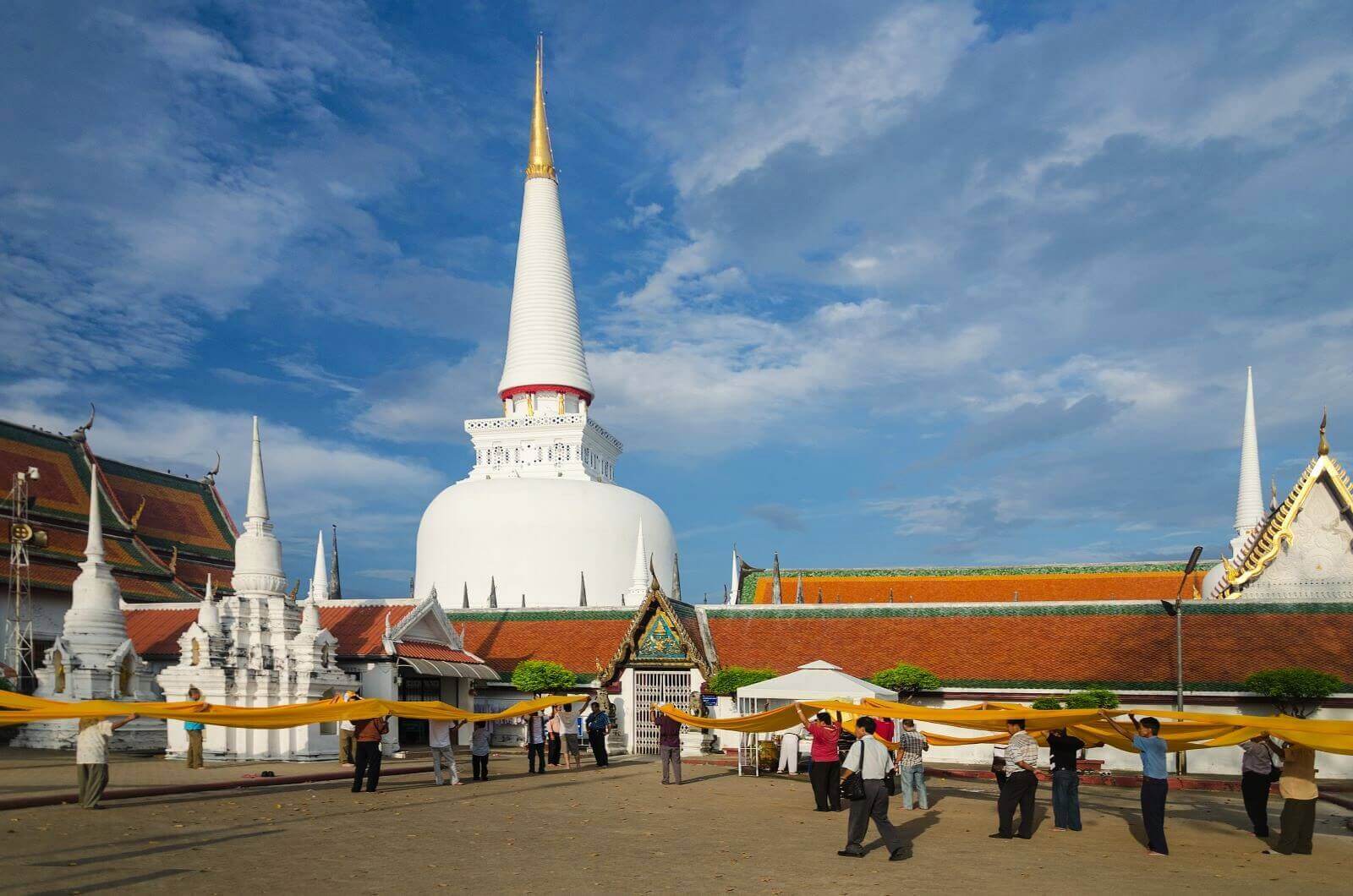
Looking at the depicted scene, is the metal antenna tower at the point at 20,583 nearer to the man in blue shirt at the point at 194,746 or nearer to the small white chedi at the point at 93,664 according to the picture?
the small white chedi at the point at 93,664

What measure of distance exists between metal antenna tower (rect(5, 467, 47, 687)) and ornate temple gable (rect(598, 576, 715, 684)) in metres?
16.3

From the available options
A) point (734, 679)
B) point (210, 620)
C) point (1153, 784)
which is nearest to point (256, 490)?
point (210, 620)

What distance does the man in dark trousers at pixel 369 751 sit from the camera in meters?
19.3

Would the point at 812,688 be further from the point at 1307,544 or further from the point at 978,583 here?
the point at 978,583

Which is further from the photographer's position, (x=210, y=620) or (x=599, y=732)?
(x=210, y=620)

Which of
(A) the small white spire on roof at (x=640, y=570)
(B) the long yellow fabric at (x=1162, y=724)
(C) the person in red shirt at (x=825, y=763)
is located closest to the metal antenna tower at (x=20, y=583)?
(A) the small white spire on roof at (x=640, y=570)

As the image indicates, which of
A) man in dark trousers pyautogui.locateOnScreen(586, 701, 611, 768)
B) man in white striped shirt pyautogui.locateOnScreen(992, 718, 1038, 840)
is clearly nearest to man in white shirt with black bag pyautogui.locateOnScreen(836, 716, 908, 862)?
man in white striped shirt pyautogui.locateOnScreen(992, 718, 1038, 840)

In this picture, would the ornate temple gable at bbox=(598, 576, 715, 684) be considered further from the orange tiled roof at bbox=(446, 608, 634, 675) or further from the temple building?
the temple building

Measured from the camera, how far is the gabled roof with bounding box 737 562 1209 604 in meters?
41.6

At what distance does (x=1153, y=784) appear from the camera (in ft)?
46.2

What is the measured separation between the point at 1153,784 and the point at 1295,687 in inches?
515

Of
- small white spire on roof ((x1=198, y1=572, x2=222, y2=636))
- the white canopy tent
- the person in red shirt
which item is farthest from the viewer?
small white spire on roof ((x1=198, y1=572, x2=222, y2=636))

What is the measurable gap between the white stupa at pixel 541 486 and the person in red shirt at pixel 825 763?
79.0 ft

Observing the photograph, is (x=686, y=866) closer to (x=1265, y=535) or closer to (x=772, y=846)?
(x=772, y=846)
